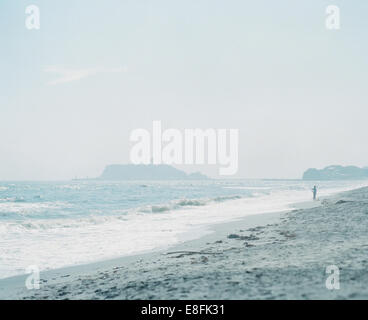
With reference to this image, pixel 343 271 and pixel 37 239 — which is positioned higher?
pixel 343 271

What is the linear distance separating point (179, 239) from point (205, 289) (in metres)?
9.60

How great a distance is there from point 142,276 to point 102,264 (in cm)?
376

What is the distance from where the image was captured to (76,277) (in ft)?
29.9

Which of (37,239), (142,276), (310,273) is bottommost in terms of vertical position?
(37,239)

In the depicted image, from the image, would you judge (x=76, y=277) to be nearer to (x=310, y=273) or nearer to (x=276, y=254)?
(x=276, y=254)

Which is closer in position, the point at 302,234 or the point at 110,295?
the point at 110,295

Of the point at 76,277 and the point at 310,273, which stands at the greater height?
the point at 310,273

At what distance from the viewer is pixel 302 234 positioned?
1189cm

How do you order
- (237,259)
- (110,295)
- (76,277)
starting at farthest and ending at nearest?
(76,277) < (237,259) < (110,295)
